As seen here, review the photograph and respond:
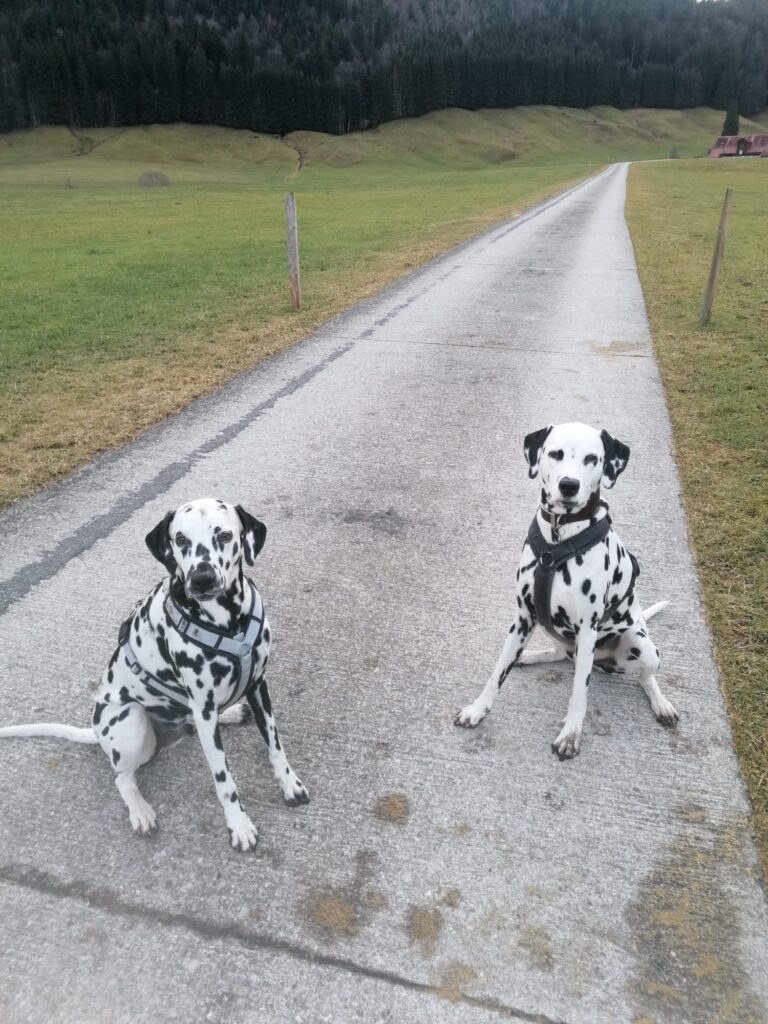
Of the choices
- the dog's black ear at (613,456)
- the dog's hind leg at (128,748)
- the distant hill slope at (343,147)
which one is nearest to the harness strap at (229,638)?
the dog's hind leg at (128,748)

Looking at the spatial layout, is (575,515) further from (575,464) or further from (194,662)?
(194,662)

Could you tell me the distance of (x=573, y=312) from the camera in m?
12.3

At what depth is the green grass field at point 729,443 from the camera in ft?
12.3

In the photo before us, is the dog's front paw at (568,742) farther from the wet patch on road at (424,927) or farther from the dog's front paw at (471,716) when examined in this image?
the wet patch on road at (424,927)

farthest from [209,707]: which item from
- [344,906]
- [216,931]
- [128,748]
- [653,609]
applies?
[653,609]

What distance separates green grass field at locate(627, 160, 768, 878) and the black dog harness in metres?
2.30

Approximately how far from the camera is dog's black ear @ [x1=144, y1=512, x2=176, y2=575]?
9.38ft

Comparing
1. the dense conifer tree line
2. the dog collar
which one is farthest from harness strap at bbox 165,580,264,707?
the dense conifer tree line

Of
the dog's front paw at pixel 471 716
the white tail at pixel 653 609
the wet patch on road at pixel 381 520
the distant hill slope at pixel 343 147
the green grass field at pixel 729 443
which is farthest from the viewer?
the distant hill slope at pixel 343 147

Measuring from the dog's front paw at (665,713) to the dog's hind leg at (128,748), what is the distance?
250 centimetres

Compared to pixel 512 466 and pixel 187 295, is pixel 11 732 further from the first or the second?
pixel 187 295

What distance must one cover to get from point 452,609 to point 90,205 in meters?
41.9

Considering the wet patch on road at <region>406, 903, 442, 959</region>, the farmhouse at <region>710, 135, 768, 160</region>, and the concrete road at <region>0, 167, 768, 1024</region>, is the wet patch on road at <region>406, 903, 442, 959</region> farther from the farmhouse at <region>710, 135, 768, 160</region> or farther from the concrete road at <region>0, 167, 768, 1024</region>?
the farmhouse at <region>710, 135, 768, 160</region>

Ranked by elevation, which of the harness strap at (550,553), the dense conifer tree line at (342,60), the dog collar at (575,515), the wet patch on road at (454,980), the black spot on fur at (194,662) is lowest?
the wet patch on road at (454,980)
